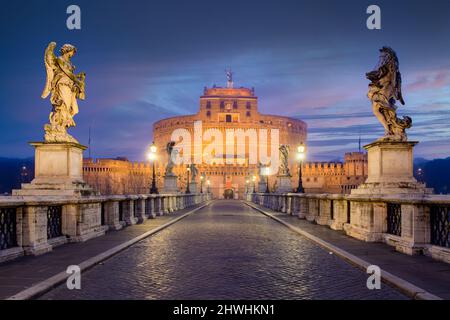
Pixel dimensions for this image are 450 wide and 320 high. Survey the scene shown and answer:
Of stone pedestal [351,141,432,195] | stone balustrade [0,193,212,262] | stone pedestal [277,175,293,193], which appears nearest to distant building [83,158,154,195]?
stone pedestal [277,175,293,193]

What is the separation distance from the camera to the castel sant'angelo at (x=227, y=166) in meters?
124

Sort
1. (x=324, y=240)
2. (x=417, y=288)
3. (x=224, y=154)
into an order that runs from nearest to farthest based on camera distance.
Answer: (x=417, y=288), (x=324, y=240), (x=224, y=154)

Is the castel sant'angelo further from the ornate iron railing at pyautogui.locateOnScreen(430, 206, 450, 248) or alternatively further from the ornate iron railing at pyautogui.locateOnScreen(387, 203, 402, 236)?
the ornate iron railing at pyautogui.locateOnScreen(430, 206, 450, 248)

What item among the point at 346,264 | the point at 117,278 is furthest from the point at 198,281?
the point at 346,264

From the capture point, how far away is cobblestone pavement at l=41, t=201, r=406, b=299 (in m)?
6.22

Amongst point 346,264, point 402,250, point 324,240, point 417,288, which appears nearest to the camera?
point 417,288

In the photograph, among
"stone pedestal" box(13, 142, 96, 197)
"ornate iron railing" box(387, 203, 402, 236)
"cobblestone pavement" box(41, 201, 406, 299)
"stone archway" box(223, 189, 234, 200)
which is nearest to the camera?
"cobblestone pavement" box(41, 201, 406, 299)

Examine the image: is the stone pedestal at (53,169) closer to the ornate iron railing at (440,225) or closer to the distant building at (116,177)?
the ornate iron railing at (440,225)

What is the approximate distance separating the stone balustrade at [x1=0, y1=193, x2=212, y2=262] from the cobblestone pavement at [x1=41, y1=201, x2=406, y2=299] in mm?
1576

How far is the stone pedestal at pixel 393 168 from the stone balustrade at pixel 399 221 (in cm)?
61

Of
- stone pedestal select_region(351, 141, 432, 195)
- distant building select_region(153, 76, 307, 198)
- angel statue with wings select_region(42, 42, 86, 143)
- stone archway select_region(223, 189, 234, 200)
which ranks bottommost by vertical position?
stone archway select_region(223, 189, 234, 200)

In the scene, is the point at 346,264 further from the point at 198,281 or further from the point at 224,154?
the point at 224,154

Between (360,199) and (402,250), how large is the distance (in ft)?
8.46
